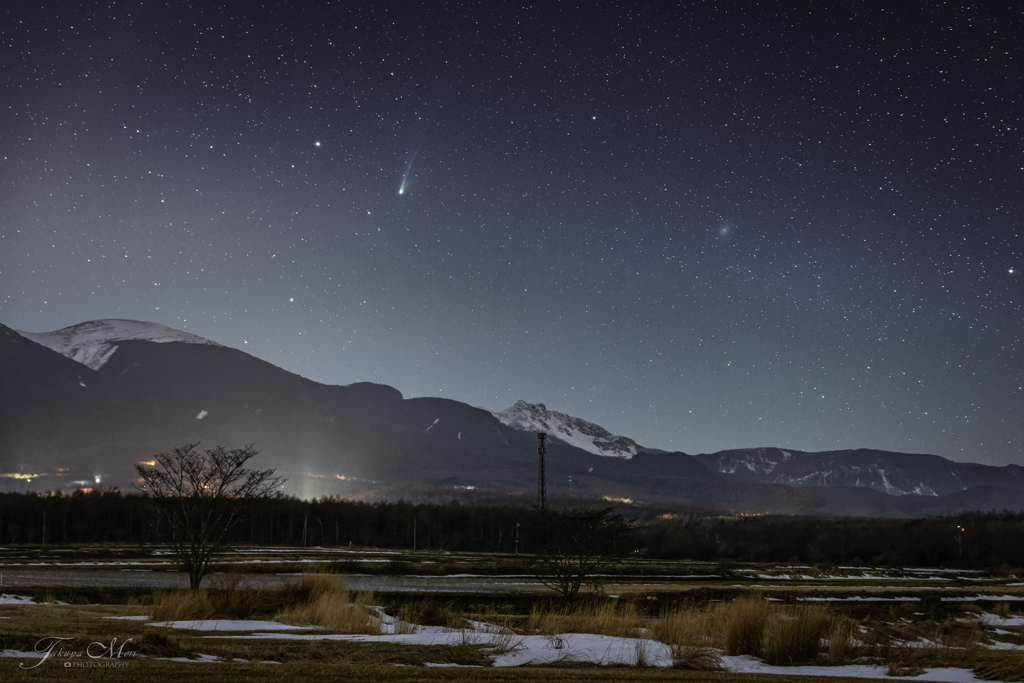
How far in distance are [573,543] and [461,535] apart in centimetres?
9649

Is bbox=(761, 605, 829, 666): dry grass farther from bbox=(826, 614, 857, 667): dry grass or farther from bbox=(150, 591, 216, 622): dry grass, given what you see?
bbox=(150, 591, 216, 622): dry grass

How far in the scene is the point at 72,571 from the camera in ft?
151

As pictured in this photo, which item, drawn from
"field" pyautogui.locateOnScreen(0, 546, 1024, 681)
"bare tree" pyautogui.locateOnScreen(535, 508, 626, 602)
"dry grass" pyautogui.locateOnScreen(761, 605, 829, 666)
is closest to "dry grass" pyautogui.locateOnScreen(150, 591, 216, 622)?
"field" pyautogui.locateOnScreen(0, 546, 1024, 681)

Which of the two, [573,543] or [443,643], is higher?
[573,543]

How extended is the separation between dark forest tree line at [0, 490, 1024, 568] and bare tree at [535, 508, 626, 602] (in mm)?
59013

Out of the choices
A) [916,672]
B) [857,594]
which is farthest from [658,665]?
[857,594]

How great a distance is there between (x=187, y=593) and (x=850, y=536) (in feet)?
395

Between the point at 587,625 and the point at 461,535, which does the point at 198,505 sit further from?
the point at 461,535

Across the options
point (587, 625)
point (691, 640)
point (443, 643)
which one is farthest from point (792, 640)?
point (443, 643)

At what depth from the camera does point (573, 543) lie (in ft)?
91.5

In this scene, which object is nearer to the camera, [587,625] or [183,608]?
[587,625]

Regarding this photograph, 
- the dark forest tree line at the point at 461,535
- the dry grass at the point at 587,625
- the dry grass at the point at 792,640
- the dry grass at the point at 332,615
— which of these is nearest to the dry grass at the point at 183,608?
the dry grass at the point at 332,615

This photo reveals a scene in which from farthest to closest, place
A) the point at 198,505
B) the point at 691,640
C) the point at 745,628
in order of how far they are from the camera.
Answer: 1. the point at 198,505
2. the point at 691,640
3. the point at 745,628

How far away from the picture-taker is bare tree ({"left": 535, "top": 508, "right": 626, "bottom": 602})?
89.7 feet
